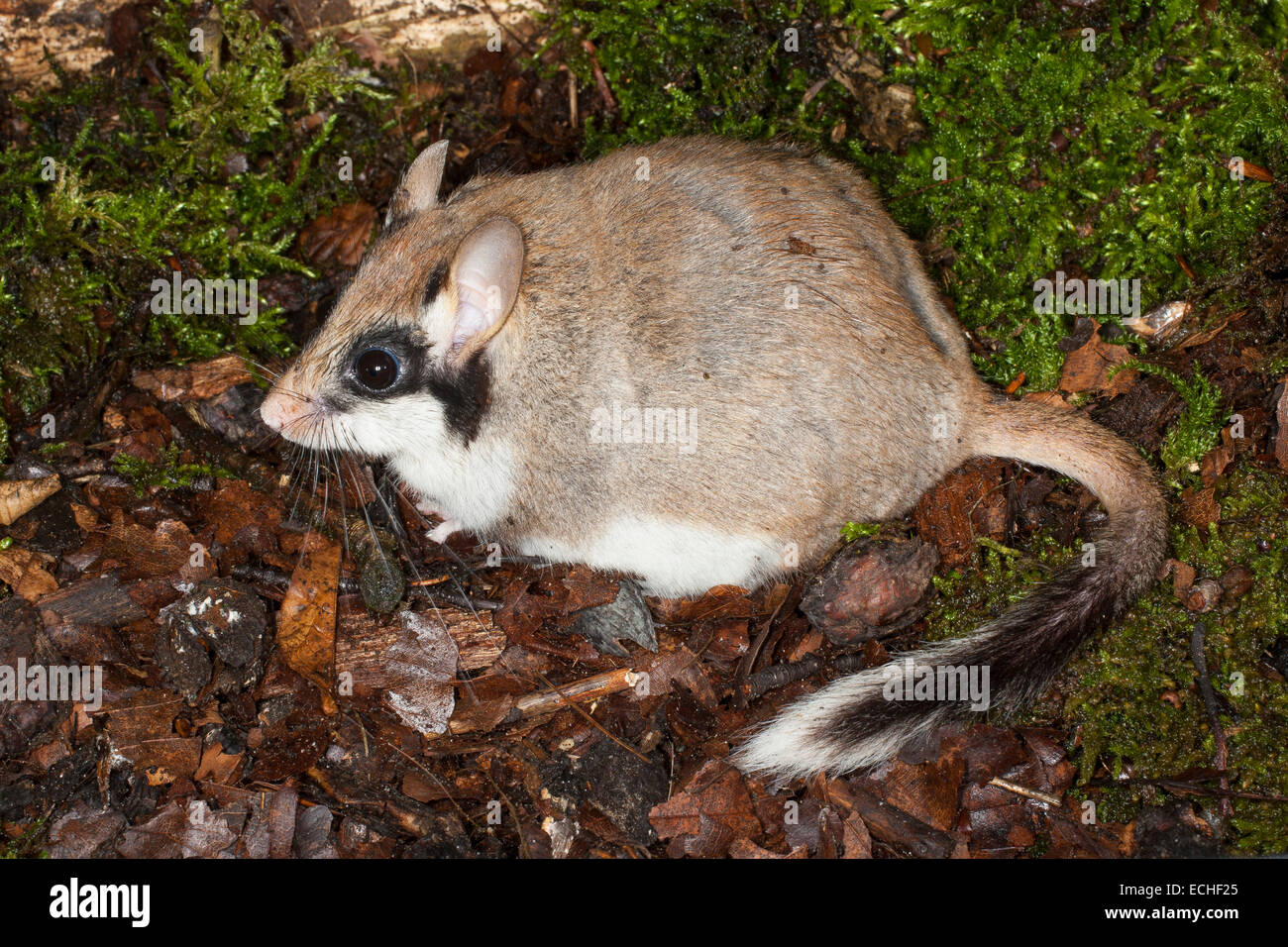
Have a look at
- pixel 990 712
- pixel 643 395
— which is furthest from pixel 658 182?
pixel 990 712

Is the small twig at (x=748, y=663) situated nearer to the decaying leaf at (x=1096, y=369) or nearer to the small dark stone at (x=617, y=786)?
the small dark stone at (x=617, y=786)

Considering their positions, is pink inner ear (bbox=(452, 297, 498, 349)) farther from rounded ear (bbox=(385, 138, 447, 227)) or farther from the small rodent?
rounded ear (bbox=(385, 138, 447, 227))

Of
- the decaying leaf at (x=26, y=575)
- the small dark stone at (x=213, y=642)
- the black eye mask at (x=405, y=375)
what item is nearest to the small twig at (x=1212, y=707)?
the black eye mask at (x=405, y=375)

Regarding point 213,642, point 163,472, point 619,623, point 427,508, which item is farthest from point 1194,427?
point 163,472

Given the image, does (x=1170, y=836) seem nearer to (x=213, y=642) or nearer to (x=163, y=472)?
(x=213, y=642)

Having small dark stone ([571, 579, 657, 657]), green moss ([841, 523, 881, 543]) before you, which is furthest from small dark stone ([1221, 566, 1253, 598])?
small dark stone ([571, 579, 657, 657])
